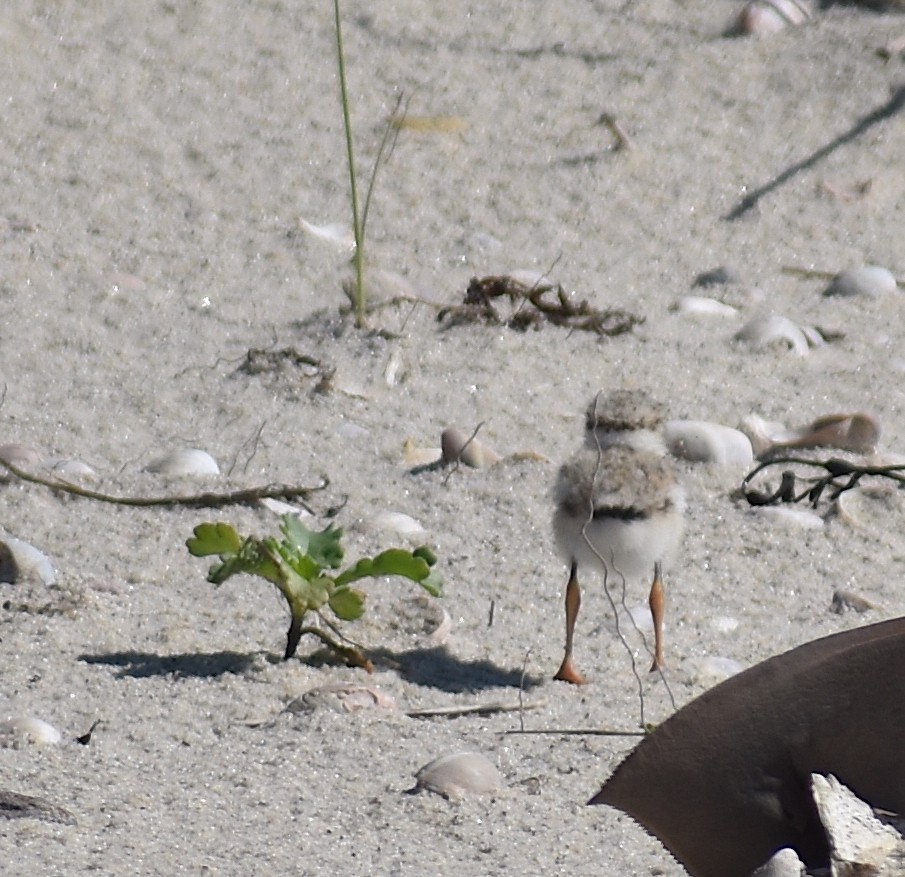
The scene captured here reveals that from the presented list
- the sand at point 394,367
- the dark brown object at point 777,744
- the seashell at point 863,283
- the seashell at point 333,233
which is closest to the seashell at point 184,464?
the sand at point 394,367

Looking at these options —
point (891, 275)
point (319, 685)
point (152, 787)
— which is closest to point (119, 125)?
point (891, 275)

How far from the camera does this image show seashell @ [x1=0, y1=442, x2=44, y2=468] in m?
4.09

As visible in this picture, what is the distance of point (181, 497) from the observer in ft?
13.3

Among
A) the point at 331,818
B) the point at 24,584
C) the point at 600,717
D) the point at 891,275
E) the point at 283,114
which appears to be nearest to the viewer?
the point at 331,818

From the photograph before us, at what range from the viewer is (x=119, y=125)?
638cm

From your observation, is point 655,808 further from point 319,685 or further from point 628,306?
point 628,306

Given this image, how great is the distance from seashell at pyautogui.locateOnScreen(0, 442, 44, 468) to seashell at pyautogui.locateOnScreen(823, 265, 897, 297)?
119 inches

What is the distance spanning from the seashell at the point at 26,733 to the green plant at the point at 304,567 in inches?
19.8

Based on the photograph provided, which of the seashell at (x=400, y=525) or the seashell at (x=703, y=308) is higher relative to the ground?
the seashell at (x=400, y=525)

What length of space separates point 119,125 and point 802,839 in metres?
4.96

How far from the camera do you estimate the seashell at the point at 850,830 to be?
6.29 feet

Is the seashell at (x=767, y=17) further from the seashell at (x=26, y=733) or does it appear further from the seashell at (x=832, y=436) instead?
the seashell at (x=26, y=733)

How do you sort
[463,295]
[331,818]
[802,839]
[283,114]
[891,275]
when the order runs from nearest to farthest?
[802,839]
[331,818]
[463,295]
[891,275]
[283,114]

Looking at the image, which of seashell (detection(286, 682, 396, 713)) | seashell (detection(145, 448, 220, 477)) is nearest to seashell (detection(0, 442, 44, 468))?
seashell (detection(145, 448, 220, 477))
